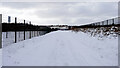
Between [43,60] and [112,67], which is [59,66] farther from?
[112,67]

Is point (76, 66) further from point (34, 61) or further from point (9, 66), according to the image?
point (9, 66)

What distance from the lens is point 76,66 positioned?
18.4ft

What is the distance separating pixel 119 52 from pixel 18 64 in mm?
5149

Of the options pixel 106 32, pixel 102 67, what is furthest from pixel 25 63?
pixel 106 32

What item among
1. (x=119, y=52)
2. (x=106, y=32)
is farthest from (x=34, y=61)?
(x=106, y=32)

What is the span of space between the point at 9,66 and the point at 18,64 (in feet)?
1.12

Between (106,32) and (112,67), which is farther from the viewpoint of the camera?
(106,32)

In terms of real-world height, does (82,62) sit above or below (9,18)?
below

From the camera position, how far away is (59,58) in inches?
263

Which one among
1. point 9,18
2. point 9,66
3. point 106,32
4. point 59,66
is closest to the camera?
point 59,66

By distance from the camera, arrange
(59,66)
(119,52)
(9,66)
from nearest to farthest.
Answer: (59,66), (9,66), (119,52)

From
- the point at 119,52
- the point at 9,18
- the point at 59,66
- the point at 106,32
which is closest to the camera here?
the point at 59,66

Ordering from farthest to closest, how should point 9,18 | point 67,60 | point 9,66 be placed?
point 9,18, point 67,60, point 9,66

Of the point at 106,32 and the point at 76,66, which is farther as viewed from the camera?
the point at 106,32
